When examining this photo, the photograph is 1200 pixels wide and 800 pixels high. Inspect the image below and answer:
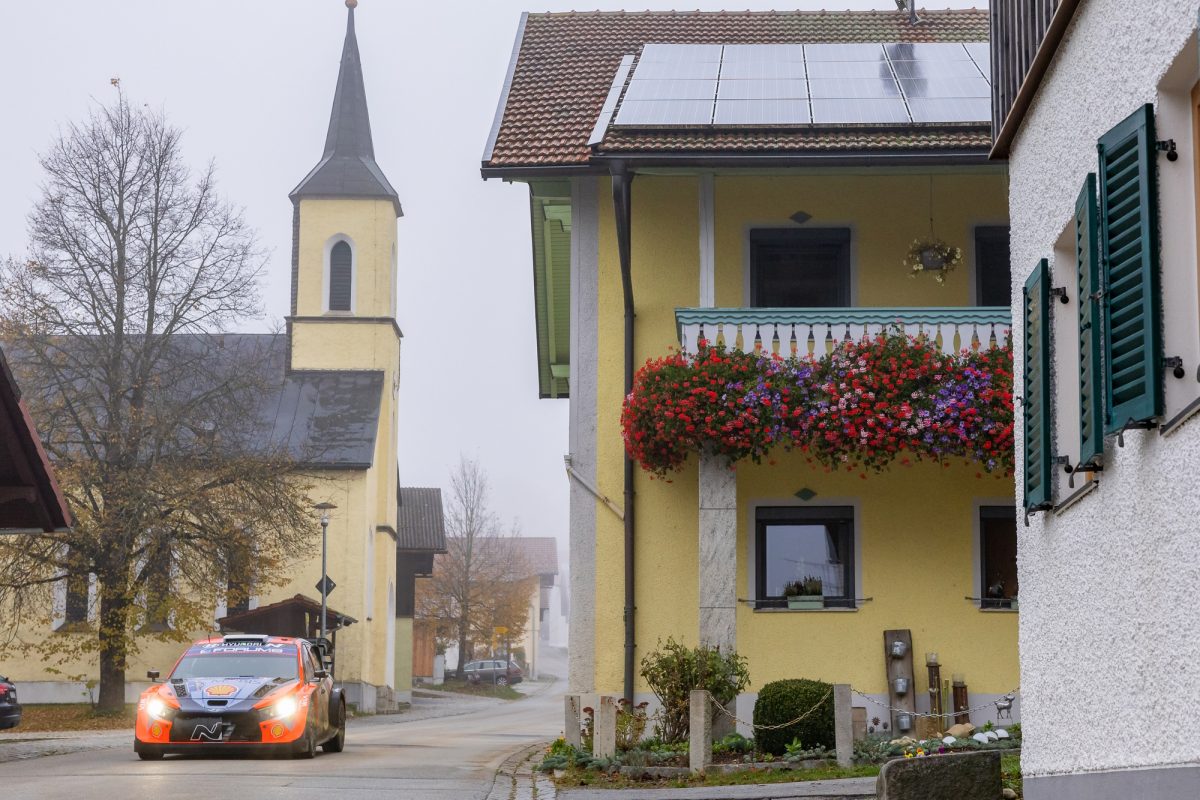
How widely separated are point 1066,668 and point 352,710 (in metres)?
42.3

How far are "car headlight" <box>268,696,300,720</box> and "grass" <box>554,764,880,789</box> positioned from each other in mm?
4640

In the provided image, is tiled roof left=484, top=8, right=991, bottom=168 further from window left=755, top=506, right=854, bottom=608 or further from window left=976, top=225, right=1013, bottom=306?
window left=755, top=506, right=854, bottom=608

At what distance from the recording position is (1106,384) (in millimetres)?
7293

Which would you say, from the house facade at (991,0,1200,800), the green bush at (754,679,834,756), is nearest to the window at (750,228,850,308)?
the green bush at (754,679,834,756)

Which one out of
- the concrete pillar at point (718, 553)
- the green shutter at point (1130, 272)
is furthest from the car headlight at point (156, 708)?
the green shutter at point (1130, 272)

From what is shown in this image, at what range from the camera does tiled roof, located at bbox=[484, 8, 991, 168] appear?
18.4 meters

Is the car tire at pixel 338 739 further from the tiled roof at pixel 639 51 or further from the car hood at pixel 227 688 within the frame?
the tiled roof at pixel 639 51

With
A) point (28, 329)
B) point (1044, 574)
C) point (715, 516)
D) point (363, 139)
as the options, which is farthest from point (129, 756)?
point (363, 139)

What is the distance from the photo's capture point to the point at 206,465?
125ft

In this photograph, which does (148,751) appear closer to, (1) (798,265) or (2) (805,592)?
(2) (805,592)

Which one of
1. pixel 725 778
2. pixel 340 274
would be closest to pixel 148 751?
pixel 725 778

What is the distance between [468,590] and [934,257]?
60400 mm

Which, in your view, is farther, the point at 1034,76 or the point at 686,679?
the point at 686,679

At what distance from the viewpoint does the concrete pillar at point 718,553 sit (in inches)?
695
